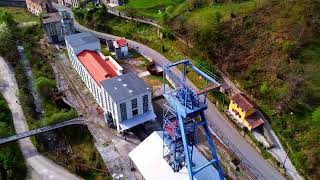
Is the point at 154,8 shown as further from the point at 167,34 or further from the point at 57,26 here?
the point at 57,26

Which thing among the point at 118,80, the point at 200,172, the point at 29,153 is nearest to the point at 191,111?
the point at 200,172

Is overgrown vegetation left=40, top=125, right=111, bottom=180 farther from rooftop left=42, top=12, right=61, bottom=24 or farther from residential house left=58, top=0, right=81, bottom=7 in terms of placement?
residential house left=58, top=0, right=81, bottom=7

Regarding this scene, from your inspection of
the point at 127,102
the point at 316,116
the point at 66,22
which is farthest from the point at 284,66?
the point at 66,22

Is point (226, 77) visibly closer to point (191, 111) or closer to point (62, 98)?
point (191, 111)

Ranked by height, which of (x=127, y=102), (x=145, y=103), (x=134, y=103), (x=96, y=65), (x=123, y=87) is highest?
(x=123, y=87)

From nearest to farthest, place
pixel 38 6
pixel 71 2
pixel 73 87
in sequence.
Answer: pixel 73 87 < pixel 38 6 < pixel 71 2

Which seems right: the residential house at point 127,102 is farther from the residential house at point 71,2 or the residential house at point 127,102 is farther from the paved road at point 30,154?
the residential house at point 71,2
